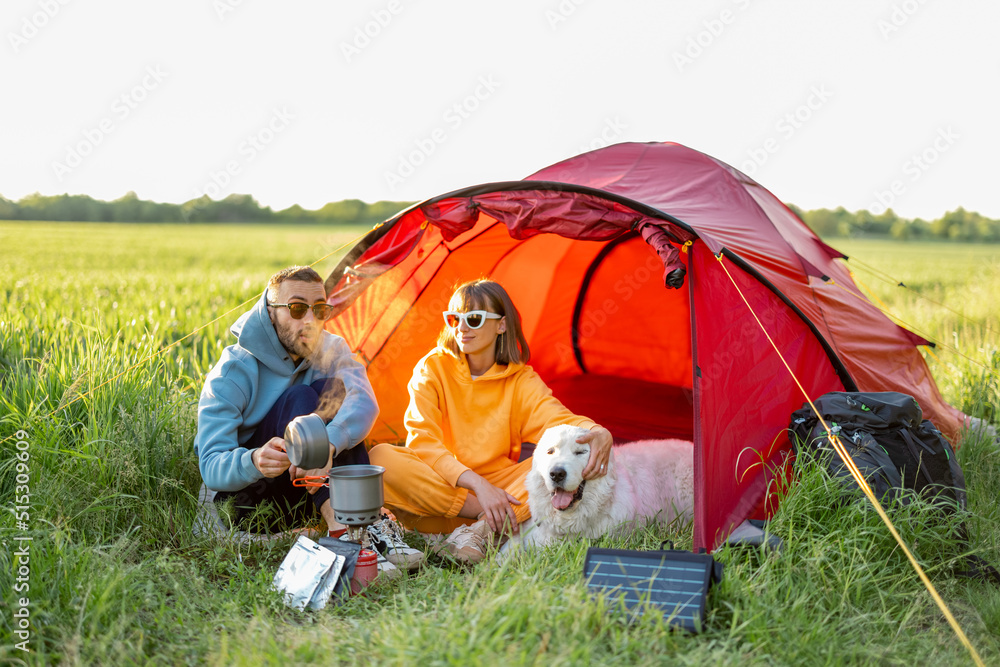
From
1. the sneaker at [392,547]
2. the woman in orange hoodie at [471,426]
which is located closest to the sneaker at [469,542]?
the woman in orange hoodie at [471,426]

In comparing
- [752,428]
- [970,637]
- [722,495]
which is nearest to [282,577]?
[722,495]

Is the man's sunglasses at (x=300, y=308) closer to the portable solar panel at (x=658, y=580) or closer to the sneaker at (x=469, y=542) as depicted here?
the sneaker at (x=469, y=542)

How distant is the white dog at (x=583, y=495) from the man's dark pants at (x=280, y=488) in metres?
0.86

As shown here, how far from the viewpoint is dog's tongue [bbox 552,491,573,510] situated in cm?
304

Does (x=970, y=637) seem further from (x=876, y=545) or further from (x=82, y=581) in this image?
(x=82, y=581)

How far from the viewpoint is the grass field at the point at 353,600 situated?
219cm

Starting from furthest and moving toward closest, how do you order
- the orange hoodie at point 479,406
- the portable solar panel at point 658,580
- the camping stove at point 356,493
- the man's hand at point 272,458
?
the orange hoodie at point 479,406
the man's hand at point 272,458
the camping stove at point 356,493
the portable solar panel at point 658,580

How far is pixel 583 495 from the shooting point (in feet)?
10.3

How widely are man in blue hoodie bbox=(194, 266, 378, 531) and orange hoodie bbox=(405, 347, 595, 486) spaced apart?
42 cm

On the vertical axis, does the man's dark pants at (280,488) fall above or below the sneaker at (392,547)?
above

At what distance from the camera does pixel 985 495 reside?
374 centimetres

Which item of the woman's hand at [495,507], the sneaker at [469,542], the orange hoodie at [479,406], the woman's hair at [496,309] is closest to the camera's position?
the sneaker at [469,542]

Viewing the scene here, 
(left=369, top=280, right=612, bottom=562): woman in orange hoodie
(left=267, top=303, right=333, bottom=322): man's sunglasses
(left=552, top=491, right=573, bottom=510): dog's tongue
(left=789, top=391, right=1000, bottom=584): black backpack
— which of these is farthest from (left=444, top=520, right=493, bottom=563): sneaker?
(left=789, top=391, right=1000, bottom=584): black backpack

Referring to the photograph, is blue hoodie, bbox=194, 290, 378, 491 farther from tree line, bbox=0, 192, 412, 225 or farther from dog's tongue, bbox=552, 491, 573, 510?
tree line, bbox=0, 192, 412, 225
